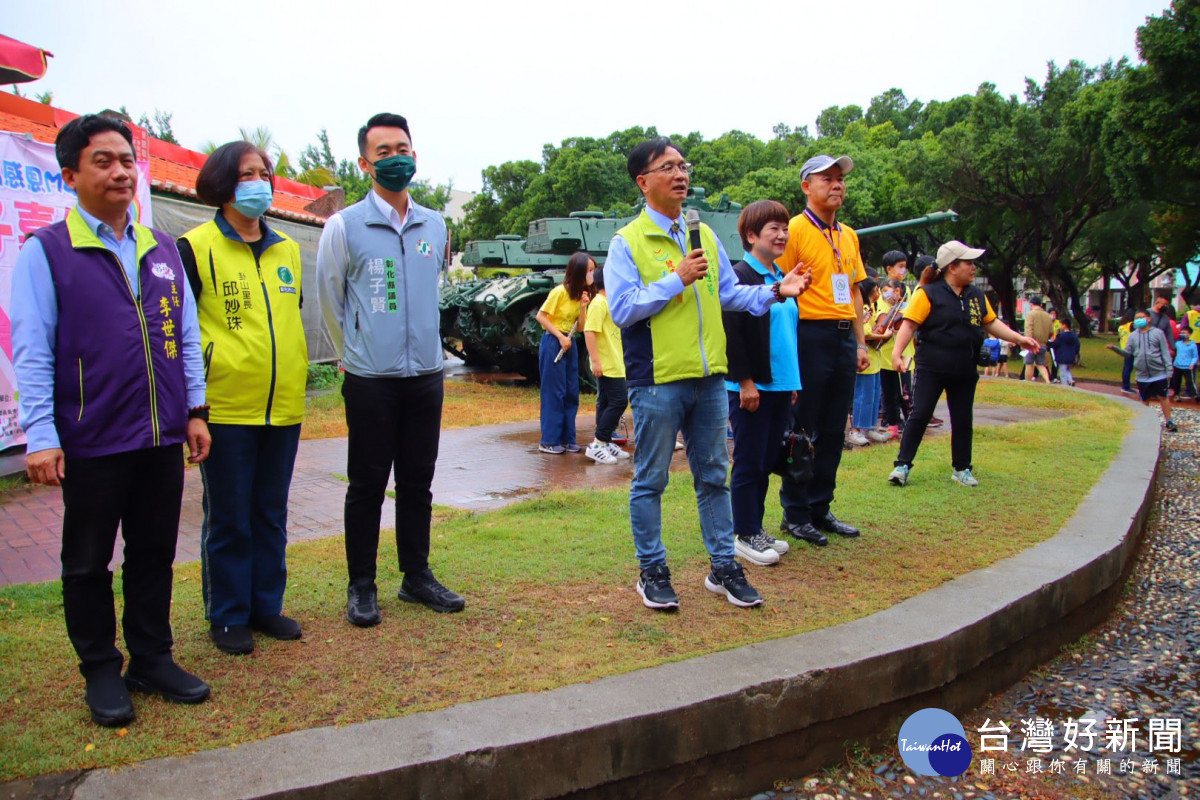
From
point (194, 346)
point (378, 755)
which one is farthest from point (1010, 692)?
point (194, 346)

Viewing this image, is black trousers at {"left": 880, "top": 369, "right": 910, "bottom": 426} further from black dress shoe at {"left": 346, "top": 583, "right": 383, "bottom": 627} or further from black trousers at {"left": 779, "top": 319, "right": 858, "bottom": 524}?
black dress shoe at {"left": 346, "top": 583, "right": 383, "bottom": 627}

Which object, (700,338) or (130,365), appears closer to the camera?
(130,365)

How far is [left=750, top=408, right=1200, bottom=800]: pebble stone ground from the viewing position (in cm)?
268

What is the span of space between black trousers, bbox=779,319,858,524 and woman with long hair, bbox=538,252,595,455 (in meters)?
3.56

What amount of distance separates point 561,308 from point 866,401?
115 inches

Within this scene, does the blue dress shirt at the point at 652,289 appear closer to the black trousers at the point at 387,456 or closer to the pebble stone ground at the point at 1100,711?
the black trousers at the point at 387,456

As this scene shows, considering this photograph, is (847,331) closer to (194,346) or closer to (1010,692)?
(1010,692)

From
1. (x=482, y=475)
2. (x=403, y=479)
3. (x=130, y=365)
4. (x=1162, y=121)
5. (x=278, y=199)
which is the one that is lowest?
(x=482, y=475)

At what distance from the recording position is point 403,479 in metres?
3.43

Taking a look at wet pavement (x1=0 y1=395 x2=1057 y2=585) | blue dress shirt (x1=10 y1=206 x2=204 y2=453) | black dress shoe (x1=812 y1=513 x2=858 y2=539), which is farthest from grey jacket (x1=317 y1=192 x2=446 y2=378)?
black dress shoe (x1=812 y1=513 x2=858 y2=539)

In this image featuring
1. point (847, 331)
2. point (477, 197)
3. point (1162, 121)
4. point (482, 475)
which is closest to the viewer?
point (847, 331)

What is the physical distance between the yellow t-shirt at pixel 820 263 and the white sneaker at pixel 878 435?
3926mm

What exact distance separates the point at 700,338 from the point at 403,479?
1.30 metres

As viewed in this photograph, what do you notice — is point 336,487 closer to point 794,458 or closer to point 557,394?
point 557,394
